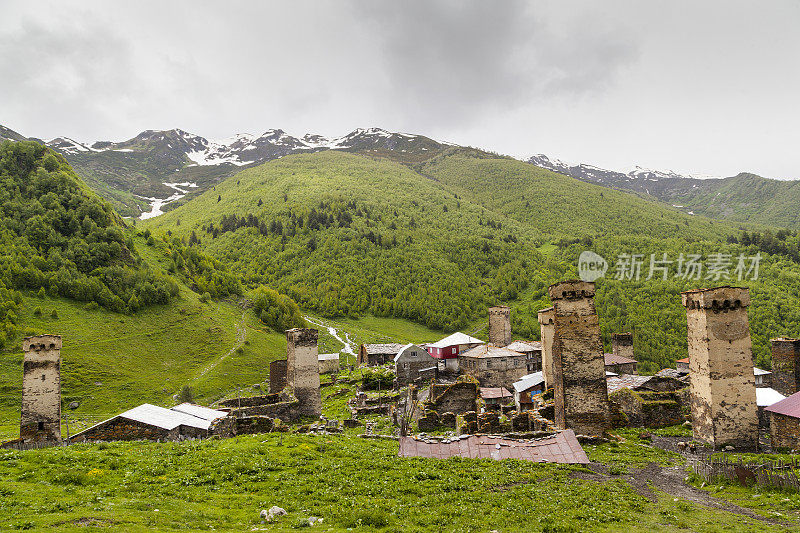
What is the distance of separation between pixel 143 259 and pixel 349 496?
3591 inches

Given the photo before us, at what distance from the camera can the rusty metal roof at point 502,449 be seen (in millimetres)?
19859

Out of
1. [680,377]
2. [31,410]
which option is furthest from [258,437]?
[680,377]

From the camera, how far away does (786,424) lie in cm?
2409

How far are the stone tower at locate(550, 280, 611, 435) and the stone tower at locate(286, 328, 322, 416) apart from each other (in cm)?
2086

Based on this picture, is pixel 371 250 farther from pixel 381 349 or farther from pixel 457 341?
pixel 457 341

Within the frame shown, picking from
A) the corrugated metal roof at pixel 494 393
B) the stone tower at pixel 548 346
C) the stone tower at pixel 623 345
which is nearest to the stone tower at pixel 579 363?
the stone tower at pixel 548 346

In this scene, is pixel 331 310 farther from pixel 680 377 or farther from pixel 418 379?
pixel 680 377

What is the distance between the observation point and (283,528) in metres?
10.8

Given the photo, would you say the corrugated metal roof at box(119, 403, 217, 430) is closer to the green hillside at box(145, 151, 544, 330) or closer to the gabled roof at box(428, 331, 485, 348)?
the gabled roof at box(428, 331, 485, 348)

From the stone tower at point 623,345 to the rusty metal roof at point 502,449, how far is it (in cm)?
3882

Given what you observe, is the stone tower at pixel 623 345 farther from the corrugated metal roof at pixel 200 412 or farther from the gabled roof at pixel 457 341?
the corrugated metal roof at pixel 200 412

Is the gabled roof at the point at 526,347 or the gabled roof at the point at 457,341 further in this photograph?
the gabled roof at the point at 457,341

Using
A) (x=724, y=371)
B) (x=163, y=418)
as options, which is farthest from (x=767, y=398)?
(x=163, y=418)

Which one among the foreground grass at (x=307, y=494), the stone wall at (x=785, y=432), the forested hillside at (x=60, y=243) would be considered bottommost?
the stone wall at (x=785, y=432)
